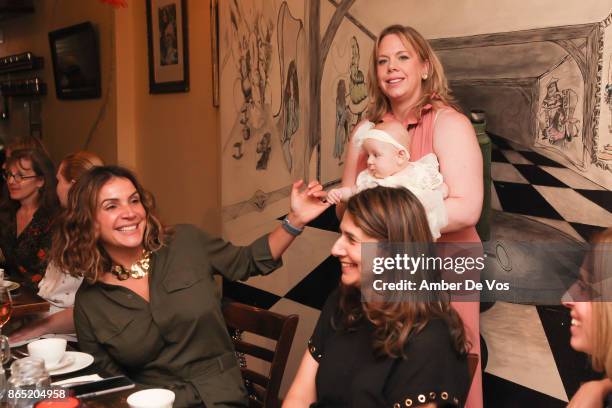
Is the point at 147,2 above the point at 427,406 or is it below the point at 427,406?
above

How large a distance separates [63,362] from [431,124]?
120 cm

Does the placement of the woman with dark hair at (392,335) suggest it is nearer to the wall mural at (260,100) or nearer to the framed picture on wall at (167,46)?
the wall mural at (260,100)

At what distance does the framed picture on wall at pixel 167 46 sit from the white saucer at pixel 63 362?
2.50 meters

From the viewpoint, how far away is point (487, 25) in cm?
213

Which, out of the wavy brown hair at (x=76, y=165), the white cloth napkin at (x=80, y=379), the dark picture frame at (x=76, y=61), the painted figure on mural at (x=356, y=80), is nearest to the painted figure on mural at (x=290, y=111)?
the painted figure on mural at (x=356, y=80)

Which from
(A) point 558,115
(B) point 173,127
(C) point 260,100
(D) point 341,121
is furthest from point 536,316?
(B) point 173,127

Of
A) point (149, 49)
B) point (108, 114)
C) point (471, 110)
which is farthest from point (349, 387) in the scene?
point (108, 114)

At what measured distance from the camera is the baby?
1725 millimetres

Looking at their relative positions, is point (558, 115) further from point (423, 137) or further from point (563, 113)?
point (423, 137)

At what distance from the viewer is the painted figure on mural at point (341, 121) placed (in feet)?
8.96

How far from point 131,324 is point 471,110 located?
1317 millimetres

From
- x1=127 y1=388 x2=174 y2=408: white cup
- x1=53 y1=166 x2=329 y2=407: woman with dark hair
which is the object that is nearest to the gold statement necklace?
x1=53 y1=166 x2=329 y2=407: woman with dark hair

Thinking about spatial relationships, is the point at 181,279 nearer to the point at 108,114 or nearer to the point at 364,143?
the point at 364,143

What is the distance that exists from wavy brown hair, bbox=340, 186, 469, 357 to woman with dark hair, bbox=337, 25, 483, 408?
340 millimetres
